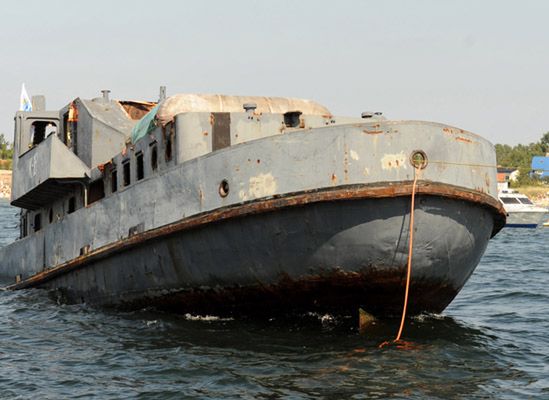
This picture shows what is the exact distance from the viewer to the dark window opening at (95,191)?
12.9 metres

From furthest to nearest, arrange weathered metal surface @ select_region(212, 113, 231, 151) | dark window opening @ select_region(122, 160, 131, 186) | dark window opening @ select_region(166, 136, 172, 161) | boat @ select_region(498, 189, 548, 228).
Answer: boat @ select_region(498, 189, 548, 228) < dark window opening @ select_region(122, 160, 131, 186) < dark window opening @ select_region(166, 136, 172, 161) < weathered metal surface @ select_region(212, 113, 231, 151)

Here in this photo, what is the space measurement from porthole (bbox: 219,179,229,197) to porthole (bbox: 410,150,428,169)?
2.07m

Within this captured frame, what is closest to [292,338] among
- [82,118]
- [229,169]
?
[229,169]

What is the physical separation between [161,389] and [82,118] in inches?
267

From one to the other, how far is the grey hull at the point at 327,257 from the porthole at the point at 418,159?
0.34 m

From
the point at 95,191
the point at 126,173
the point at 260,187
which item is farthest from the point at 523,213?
the point at 260,187

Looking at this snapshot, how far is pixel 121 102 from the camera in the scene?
14062 millimetres

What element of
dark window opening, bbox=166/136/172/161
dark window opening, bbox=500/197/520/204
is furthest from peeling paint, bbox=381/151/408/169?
dark window opening, bbox=500/197/520/204

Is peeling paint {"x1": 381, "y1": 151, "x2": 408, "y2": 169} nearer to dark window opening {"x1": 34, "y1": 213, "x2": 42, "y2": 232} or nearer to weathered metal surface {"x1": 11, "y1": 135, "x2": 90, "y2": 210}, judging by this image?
weathered metal surface {"x1": 11, "y1": 135, "x2": 90, "y2": 210}

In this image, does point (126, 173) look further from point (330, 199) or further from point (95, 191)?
point (330, 199)

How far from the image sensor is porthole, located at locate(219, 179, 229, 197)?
9141 mm

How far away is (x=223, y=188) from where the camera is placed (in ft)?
30.2

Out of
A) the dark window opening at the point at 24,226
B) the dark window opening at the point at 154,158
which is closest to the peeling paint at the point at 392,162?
the dark window opening at the point at 154,158

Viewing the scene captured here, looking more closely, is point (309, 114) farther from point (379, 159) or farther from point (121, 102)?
point (121, 102)
